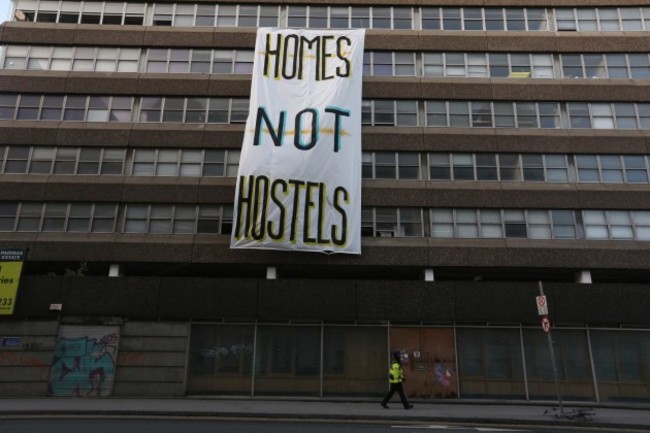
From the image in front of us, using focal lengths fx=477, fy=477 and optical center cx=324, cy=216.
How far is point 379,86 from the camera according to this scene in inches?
941

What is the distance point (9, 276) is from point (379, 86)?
1869 centimetres

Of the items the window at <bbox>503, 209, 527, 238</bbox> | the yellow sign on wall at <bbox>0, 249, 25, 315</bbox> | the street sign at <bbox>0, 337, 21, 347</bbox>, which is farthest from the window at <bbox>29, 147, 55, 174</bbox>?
the window at <bbox>503, 209, 527, 238</bbox>

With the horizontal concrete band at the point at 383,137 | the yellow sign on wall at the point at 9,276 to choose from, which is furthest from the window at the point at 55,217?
the horizontal concrete band at the point at 383,137

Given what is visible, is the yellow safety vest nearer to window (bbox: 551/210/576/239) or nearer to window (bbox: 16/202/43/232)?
window (bbox: 551/210/576/239)

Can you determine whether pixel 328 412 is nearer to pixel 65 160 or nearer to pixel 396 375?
pixel 396 375

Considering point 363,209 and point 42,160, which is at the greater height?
point 42,160

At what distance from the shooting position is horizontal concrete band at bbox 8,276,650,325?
19562mm

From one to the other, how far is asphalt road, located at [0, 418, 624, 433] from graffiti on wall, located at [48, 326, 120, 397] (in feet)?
20.0

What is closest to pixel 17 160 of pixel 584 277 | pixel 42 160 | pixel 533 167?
pixel 42 160

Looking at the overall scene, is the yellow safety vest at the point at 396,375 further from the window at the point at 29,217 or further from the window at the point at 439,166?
the window at the point at 29,217

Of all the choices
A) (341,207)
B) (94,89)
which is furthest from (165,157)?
(341,207)

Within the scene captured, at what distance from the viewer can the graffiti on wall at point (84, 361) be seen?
18.7m

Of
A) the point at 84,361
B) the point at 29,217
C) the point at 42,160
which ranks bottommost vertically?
the point at 84,361

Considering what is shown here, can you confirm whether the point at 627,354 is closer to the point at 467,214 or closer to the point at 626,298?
the point at 626,298
